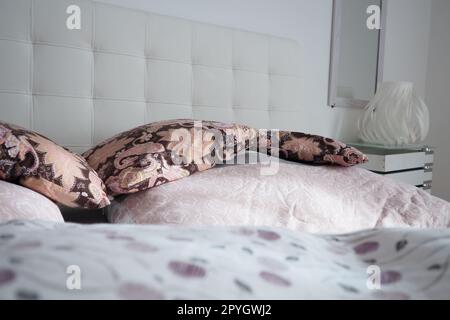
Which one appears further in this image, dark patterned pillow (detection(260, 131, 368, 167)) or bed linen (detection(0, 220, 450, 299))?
dark patterned pillow (detection(260, 131, 368, 167))

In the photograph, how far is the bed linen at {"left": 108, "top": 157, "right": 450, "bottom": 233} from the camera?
1.15 m

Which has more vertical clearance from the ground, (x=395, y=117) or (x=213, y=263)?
(x=395, y=117)

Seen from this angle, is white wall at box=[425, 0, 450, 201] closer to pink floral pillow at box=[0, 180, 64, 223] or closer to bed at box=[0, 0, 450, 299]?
bed at box=[0, 0, 450, 299]

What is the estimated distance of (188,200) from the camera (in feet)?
3.83

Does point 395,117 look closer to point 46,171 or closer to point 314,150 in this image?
point 314,150

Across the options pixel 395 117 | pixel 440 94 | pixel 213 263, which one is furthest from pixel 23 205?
pixel 440 94

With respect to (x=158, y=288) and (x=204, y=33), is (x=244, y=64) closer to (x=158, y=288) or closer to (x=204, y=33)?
(x=204, y=33)

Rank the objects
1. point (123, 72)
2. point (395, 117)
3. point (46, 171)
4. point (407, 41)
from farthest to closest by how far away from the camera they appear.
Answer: point (407, 41) < point (395, 117) < point (123, 72) < point (46, 171)

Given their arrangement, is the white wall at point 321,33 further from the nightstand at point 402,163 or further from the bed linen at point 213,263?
the bed linen at point 213,263

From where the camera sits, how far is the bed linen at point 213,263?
411 mm

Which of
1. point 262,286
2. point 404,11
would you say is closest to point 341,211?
point 262,286

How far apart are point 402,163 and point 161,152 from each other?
1776 millimetres

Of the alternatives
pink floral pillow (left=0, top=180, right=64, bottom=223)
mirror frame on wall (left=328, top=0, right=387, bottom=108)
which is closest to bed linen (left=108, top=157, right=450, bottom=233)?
pink floral pillow (left=0, top=180, right=64, bottom=223)

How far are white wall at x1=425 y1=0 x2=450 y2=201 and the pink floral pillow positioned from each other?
330cm
